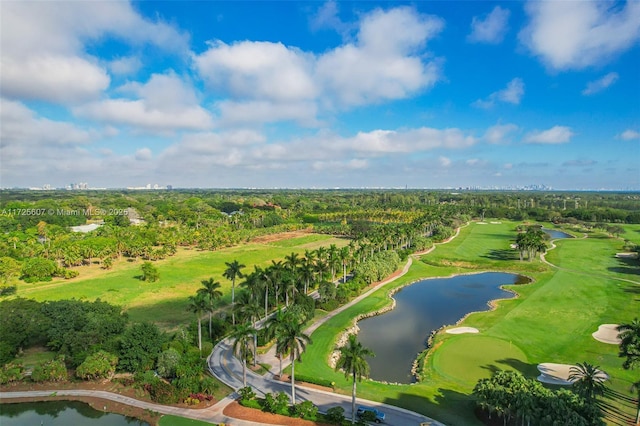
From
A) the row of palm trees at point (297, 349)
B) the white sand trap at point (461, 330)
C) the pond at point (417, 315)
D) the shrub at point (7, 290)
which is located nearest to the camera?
the row of palm trees at point (297, 349)

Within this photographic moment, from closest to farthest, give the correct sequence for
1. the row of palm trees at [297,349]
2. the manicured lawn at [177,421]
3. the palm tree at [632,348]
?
the row of palm trees at [297,349] → the manicured lawn at [177,421] → the palm tree at [632,348]

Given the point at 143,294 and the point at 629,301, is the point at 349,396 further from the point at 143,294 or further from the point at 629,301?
the point at 629,301

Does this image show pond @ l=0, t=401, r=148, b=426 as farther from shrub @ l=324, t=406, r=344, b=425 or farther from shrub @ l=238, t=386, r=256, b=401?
shrub @ l=324, t=406, r=344, b=425

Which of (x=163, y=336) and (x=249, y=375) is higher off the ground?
(x=163, y=336)

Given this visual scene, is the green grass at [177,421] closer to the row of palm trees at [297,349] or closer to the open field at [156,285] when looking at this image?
the row of palm trees at [297,349]

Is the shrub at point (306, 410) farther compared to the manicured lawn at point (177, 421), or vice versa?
the shrub at point (306, 410)

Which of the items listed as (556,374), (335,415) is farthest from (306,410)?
(556,374)

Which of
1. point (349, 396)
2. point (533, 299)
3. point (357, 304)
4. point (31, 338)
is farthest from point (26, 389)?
point (533, 299)

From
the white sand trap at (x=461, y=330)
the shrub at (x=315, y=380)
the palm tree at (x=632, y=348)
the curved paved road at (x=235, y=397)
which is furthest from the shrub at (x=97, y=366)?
the palm tree at (x=632, y=348)
